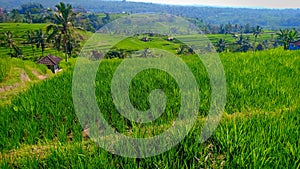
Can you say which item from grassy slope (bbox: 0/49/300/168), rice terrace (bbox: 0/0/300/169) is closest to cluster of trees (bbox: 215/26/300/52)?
rice terrace (bbox: 0/0/300/169)

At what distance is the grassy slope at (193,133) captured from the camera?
201 centimetres

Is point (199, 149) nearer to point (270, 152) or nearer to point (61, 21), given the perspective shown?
point (270, 152)

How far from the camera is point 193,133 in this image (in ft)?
7.77

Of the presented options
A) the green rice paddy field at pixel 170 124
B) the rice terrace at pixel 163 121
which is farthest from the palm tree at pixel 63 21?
the green rice paddy field at pixel 170 124

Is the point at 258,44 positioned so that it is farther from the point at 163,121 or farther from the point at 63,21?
the point at 163,121

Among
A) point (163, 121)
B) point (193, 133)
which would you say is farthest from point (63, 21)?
point (193, 133)

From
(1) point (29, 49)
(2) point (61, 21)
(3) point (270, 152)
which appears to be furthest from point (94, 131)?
(1) point (29, 49)

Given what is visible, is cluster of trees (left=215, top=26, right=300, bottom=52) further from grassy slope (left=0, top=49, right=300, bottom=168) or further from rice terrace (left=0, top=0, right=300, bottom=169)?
grassy slope (left=0, top=49, right=300, bottom=168)

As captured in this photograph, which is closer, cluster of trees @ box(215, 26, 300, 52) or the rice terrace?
the rice terrace

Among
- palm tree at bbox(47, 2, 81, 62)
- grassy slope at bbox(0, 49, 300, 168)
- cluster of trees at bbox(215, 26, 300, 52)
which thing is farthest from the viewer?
cluster of trees at bbox(215, 26, 300, 52)

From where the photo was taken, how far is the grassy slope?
2012 mm

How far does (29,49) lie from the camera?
192 feet

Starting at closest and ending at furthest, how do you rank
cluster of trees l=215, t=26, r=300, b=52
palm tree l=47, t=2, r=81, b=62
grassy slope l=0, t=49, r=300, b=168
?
1. grassy slope l=0, t=49, r=300, b=168
2. palm tree l=47, t=2, r=81, b=62
3. cluster of trees l=215, t=26, r=300, b=52

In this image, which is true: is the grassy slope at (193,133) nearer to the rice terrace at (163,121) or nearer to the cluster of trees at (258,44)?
the rice terrace at (163,121)
